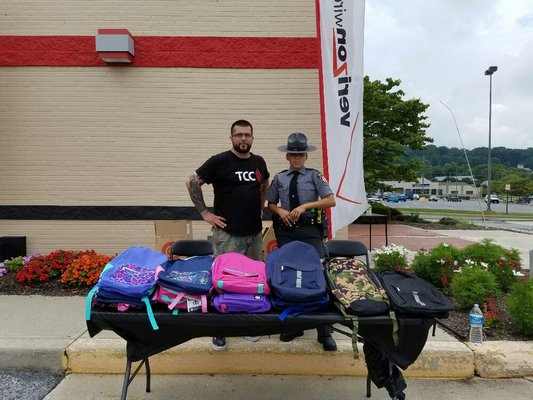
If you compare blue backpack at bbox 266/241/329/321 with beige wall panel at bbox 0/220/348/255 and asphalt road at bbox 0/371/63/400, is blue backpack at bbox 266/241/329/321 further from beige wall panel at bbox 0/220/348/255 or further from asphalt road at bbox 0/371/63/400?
beige wall panel at bbox 0/220/348/255

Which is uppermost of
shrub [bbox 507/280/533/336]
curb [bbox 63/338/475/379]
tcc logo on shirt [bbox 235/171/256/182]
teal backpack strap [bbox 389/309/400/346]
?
tcc logo on shirt [bbox 235/171/256/182]

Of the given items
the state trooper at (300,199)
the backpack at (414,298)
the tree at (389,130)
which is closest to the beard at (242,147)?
the state trooper at (300,199)

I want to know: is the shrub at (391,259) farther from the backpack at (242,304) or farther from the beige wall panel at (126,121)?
the backpack at (242,304)

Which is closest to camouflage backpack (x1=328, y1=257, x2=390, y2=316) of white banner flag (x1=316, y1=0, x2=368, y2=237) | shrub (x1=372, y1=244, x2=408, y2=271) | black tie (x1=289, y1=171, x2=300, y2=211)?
black tie (x1=289, y1=171, x2=300, y2=211)

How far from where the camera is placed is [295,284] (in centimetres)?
247

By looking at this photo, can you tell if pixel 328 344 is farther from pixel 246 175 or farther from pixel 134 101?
pixel 134 101

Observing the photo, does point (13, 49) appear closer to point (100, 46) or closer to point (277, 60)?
point (100, 46)

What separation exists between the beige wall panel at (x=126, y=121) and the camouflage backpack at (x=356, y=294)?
3991mm

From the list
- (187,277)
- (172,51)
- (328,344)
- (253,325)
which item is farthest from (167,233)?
(253,325)

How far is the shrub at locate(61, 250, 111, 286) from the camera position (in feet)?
17.7

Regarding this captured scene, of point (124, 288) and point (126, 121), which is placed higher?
point (126, 121)

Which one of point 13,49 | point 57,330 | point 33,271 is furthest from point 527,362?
point 13,49

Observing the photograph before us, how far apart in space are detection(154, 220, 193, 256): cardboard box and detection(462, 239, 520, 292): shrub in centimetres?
395

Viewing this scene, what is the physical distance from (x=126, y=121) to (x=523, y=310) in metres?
5.86
